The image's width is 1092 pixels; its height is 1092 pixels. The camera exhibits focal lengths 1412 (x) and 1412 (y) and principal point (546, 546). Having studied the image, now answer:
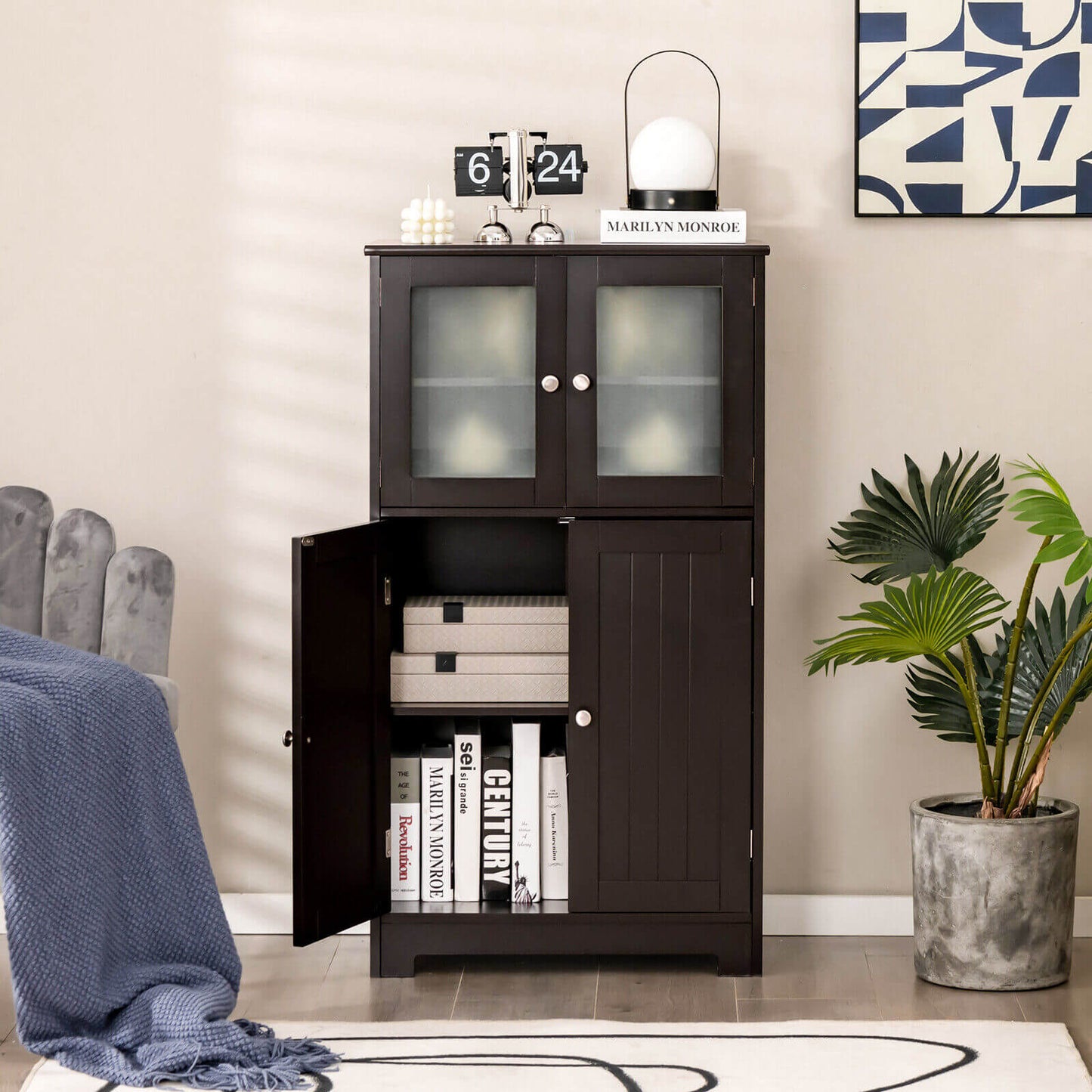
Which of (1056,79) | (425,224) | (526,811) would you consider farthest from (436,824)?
(1056,79)

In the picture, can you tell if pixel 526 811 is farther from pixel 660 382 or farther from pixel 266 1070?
pixel 660 382

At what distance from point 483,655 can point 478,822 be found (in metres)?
0.34

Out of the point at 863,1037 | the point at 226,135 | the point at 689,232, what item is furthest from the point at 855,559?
the point at 226,135

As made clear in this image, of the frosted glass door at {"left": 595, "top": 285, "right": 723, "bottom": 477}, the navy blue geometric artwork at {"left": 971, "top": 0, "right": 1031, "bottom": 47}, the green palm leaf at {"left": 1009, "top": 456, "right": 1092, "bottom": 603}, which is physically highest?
the navy blue geometric artwork at {"left": 971, "top": 0, "right": 1031, "bottom": 47}

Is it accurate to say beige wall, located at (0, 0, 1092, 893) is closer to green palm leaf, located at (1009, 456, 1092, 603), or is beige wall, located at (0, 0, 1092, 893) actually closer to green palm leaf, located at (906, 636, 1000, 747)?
green palm leaf, located at (906, 636, 1000, 747)

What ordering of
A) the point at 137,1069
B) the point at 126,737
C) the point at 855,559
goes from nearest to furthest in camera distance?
the point at 137,1069 < the point at 126,737 < the point at 855,559

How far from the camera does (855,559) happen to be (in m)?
2.92

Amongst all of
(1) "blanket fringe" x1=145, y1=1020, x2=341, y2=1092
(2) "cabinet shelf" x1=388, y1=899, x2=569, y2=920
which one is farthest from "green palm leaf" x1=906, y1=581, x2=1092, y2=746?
(1) "blanket fringe" x1=145, y1=1020, x2=341, y2=1092

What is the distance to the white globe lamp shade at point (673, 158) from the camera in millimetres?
2744

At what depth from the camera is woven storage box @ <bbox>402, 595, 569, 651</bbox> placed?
2801 mm

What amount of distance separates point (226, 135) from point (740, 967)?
203 cm

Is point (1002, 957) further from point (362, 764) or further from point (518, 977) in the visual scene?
point (362, 764)

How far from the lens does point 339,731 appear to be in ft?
8.69

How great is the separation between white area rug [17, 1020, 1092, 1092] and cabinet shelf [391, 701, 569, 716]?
583 millimetres
